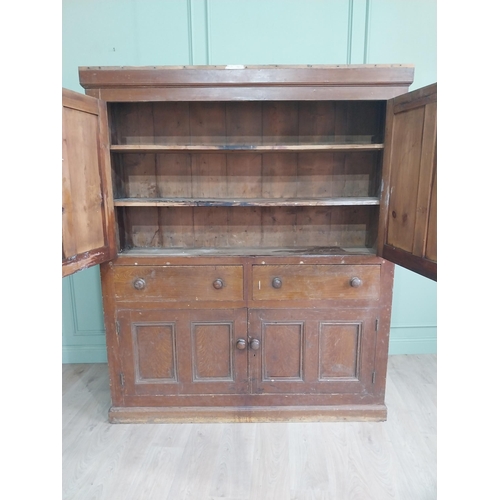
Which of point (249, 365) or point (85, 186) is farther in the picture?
point (249, 365)

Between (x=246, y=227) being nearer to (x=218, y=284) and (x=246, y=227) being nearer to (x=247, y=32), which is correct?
(x=218, y=284)

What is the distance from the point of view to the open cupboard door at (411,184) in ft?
4.18

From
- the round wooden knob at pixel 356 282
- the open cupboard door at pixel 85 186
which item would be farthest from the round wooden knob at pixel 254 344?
the open cupboard door at pixel 85 186

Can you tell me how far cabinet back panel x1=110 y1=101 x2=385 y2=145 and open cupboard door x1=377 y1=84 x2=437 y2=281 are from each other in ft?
1.14

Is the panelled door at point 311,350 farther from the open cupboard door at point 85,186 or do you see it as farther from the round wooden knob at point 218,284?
the open cupboard door at point 85,186

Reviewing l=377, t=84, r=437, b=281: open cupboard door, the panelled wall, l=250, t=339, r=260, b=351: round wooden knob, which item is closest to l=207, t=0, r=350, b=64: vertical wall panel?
the panelled wall

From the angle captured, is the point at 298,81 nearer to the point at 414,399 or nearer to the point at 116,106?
the point at 116,106

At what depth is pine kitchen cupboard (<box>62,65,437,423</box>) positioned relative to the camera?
1.60 m

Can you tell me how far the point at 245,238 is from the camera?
2023 mm

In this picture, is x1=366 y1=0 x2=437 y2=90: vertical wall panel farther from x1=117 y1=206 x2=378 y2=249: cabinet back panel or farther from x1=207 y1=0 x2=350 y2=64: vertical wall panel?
x1=117 y1=206 x2=378 y2=249: cabinet back panel

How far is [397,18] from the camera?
206cm

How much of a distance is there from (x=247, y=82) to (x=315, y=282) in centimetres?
105

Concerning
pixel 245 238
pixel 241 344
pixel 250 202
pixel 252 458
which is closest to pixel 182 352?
pixel 241 344
